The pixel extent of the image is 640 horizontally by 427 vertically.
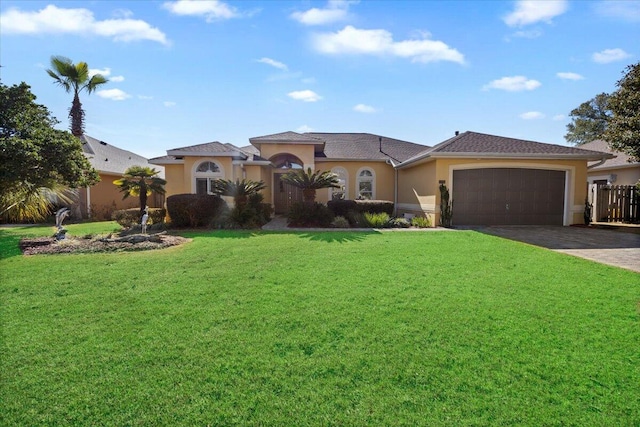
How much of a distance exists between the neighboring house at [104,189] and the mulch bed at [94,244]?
757cm

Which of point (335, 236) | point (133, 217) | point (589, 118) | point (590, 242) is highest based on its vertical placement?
point (589, 118)

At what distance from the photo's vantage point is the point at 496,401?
278 cm

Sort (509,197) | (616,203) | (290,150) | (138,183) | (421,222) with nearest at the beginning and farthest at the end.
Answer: (138,183), (421,222), (509,197), (616,203), (290,150)

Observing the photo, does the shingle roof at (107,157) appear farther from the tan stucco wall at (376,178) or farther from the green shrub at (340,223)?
the green shrub at (340,223)

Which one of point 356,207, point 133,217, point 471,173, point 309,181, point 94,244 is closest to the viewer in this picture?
point 94,244

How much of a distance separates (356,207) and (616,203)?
44.7ft

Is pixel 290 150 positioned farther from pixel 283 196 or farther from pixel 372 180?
pixel 372 180

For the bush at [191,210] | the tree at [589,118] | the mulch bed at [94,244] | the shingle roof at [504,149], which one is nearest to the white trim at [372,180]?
the shingle roof at [504,149]

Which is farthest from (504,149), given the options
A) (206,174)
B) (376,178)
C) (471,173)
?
(206,174)

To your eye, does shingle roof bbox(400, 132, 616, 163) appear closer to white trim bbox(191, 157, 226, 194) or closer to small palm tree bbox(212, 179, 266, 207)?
small palm tree bbox(212, 179, 266, 207)

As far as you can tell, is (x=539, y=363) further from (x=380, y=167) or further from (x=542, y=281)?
(x=380, y=167)

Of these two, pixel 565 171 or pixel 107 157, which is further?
pixel 107 157

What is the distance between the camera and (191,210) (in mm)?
14133

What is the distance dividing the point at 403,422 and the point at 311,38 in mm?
13698
